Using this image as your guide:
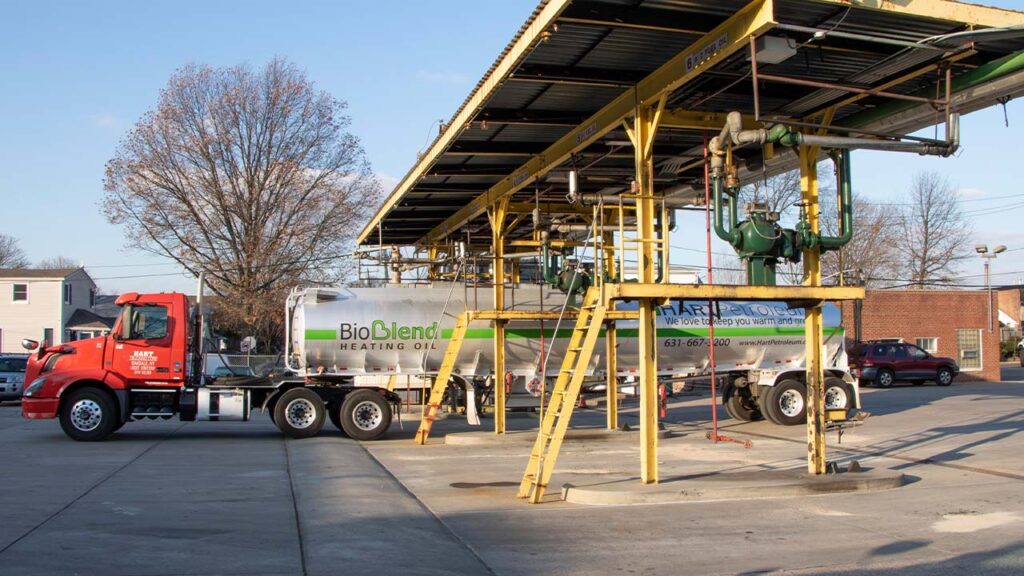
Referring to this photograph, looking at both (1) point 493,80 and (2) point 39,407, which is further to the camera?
(2) point 39,407

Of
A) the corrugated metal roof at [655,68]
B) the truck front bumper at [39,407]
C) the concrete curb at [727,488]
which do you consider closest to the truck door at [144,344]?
the truck front bumper at [39,407]

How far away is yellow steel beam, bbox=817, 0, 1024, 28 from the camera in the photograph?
400 inches

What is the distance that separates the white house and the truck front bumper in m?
36.1

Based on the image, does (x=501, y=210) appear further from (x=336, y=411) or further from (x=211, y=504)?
(x=211, y=504)

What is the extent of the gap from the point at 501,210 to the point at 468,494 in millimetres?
8603

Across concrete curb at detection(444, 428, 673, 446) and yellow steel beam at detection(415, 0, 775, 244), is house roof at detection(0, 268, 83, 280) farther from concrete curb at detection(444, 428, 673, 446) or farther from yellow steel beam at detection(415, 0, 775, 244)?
yellow steel beam at detection(415, 0, 775, 244)

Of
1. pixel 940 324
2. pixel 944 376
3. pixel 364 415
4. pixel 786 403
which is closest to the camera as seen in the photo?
pixel 364 415

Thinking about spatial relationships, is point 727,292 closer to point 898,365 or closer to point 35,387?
point 35,387

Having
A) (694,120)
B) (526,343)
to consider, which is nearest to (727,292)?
(694,120)

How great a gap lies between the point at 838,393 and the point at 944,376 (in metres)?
19.3

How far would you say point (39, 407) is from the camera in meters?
18.2

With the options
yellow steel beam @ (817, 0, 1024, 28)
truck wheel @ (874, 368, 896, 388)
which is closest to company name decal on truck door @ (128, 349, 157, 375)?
yellow steel beam @ (817, 0, 1024, 28)

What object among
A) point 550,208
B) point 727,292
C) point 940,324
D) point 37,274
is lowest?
point 727,292

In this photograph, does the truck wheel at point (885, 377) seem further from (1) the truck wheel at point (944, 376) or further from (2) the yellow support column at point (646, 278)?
(2) the yellow support column at point (646, 278)
